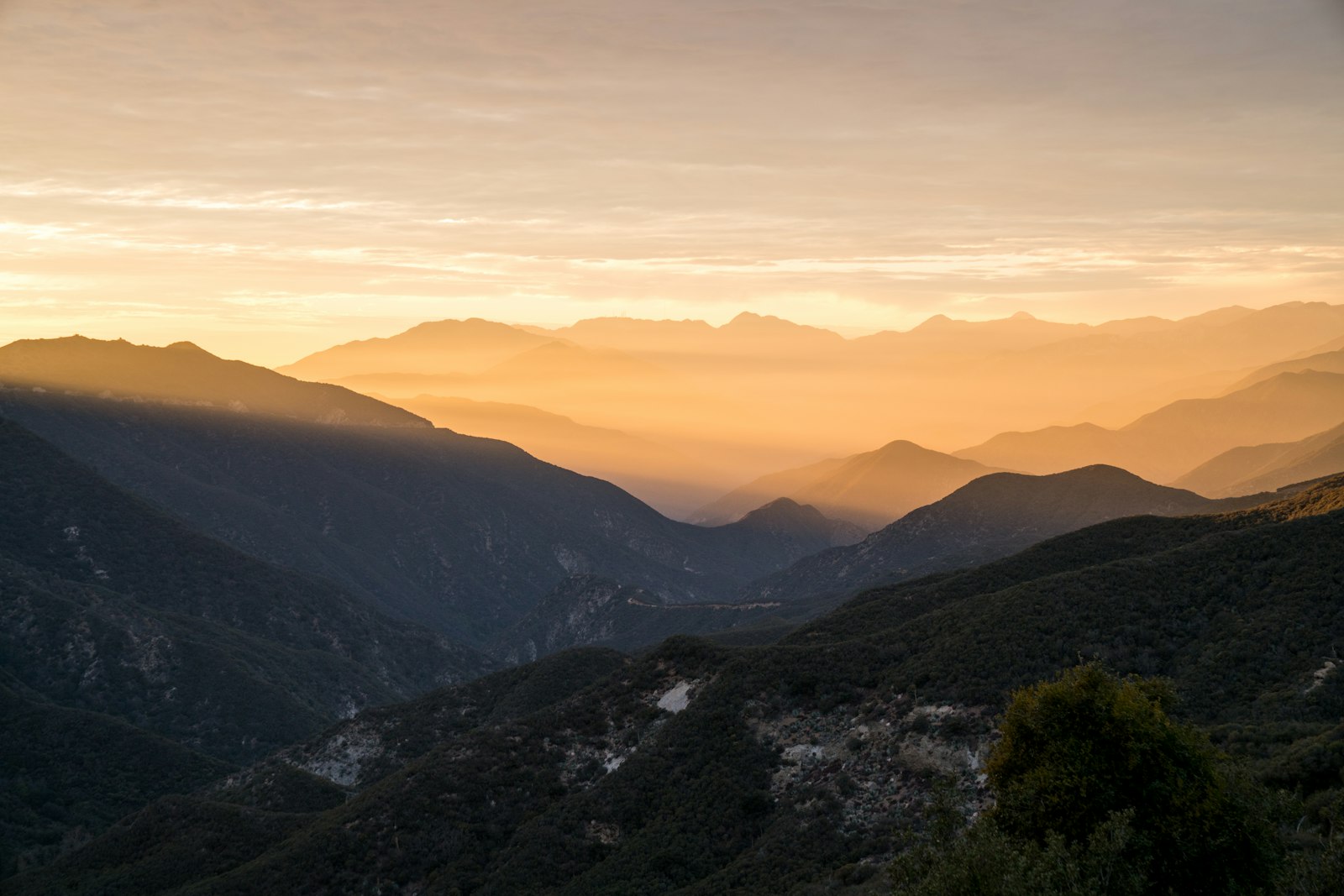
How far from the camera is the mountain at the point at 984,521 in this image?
6024 inches

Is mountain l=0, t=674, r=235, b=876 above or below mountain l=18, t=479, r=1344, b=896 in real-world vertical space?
below

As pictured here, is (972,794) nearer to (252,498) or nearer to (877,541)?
(877,541)

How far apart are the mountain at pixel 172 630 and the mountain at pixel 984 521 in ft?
211

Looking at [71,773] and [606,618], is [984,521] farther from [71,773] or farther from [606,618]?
[71,773]

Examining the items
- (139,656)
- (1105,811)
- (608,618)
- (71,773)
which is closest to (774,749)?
(1105,811)

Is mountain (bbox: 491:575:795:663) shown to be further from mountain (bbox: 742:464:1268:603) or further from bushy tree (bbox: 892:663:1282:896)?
bushy tree (bbox: 892:663:1282:896)

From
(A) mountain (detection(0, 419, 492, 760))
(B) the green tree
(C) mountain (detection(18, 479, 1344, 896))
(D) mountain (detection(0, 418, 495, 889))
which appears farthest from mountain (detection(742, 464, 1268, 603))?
(B) the green tree

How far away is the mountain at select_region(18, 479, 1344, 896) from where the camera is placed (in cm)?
4531

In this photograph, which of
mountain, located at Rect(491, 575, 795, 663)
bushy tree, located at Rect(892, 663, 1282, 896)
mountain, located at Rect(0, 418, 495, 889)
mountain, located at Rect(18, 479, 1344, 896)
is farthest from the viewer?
mountain, located at Rect(491, 575, 795, 663)

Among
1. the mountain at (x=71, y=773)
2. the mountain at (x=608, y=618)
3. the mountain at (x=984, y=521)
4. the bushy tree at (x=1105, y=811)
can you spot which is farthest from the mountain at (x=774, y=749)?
the mountain at (x=984, y=521)

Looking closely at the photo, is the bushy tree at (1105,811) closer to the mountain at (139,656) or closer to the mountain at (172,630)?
the mountain at (139,656)

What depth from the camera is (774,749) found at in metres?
52.8

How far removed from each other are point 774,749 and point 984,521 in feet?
428

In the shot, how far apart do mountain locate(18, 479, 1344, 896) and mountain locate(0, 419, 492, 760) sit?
41.4 meters
